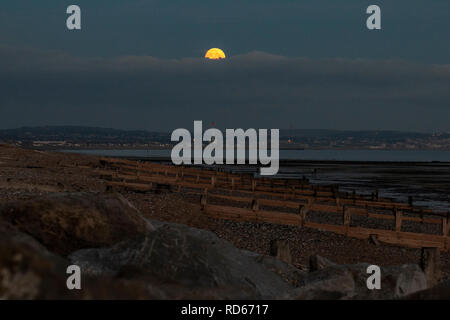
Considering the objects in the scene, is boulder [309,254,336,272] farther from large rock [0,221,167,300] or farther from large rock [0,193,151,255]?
large rock [0,221,167,300]

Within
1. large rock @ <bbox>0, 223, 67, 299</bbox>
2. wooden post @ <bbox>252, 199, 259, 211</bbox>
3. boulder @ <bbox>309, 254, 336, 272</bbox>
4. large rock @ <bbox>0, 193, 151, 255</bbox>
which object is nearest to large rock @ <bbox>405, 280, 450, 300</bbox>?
large rock @ <bbox>0, 223, 67, 299</bbox>

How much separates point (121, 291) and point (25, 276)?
0.85 m

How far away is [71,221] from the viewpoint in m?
8.54

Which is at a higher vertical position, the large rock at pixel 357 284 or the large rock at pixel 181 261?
the large rock at pixel 181 261

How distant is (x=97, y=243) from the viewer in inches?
338

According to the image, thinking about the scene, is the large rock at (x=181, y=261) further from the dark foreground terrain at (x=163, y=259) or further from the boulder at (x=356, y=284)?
the boulder at (x=356, y=284)

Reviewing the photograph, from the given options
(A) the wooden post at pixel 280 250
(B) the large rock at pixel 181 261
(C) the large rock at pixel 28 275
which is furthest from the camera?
(A) the wooden post at pixel 280 250

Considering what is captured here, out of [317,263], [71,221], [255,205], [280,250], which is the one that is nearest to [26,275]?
[71,221]

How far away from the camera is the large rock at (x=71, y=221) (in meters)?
8.45

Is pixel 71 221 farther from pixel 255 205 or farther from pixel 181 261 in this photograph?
pixel 255 205

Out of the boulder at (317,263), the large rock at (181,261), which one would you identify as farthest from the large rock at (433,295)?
the boulder at (317,263)

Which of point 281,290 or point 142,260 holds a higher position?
point 142,260
